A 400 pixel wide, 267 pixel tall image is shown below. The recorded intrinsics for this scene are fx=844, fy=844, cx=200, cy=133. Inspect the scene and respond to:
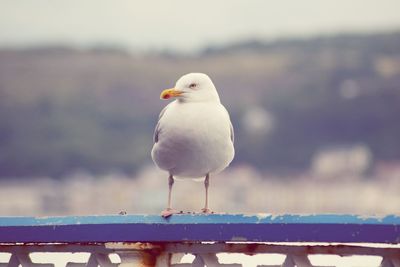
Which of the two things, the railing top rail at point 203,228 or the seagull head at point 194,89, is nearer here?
the railing top rail at point 203,228

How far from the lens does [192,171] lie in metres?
1.93

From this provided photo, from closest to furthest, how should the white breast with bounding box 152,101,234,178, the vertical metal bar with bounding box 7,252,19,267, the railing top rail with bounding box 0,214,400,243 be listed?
the railing top rail with bounding box 0,214,400,243 → the vertical metal bar with bounding box 7,252,19,267 → the white breast with bounding box 152,101,234,178

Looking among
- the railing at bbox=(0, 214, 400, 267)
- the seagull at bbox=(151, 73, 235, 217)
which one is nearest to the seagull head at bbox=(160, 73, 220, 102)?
the seagull at bbox=(151, 73, 235, 217)

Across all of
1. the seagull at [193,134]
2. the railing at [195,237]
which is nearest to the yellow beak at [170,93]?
the seagull at [193,134]

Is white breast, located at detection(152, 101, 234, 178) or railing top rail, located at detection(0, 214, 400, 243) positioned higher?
white breast, located at detection(152, 101, 234, 178)

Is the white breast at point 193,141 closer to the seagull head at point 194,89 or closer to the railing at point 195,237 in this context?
the seagull head at point 194,89

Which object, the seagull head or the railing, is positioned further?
the seagull head

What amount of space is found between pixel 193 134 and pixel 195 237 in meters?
0.39

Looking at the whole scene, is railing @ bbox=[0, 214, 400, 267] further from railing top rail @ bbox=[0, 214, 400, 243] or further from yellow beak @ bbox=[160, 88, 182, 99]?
yellow beak @ bbox=[160, 88, 182, 99]

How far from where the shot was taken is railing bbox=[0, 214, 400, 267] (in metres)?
1.48

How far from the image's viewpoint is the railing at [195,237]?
4.86ft

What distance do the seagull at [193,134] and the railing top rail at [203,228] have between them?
0.30 meters

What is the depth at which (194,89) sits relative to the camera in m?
1.99

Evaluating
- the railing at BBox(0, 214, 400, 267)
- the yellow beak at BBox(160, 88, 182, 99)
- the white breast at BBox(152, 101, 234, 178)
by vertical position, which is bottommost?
the railing at BBox(0, 214, 400, 267)
